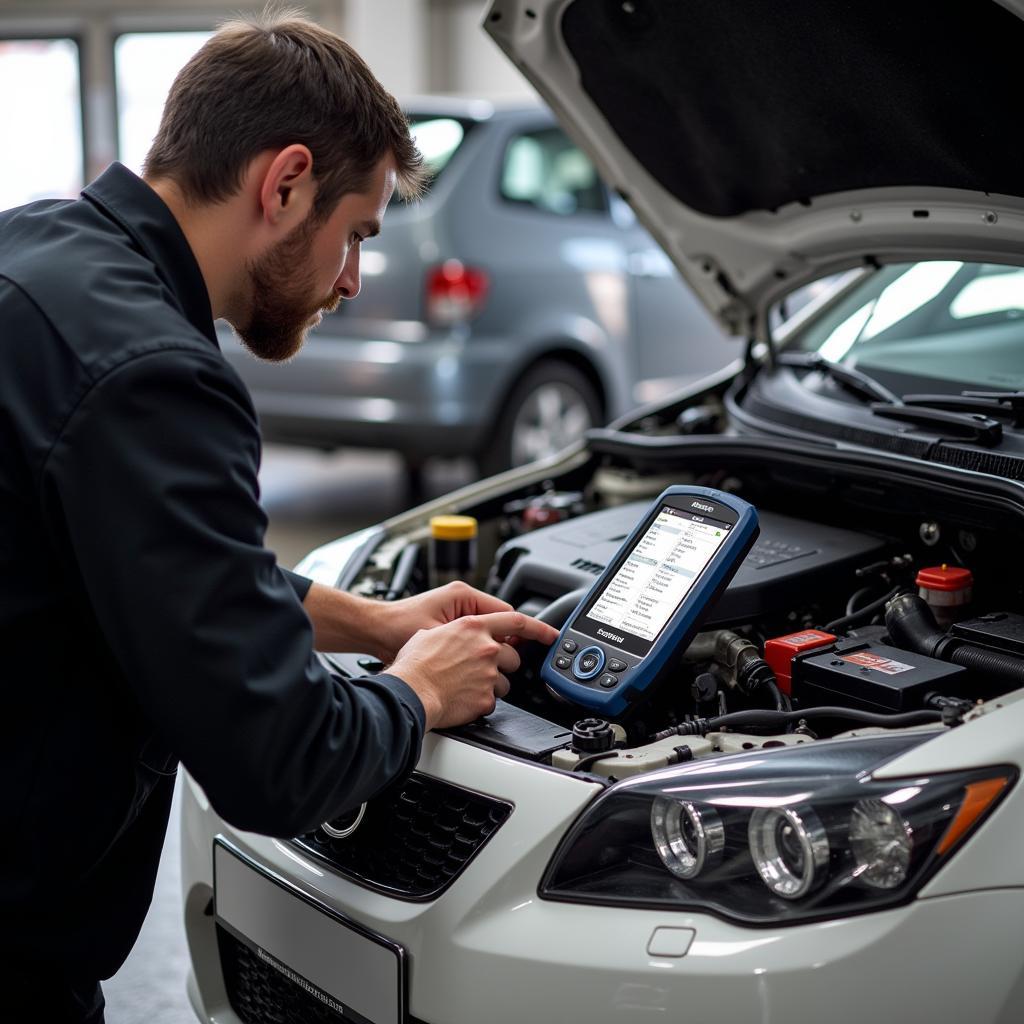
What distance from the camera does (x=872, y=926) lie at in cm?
133

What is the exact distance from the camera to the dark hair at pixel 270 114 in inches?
57.5

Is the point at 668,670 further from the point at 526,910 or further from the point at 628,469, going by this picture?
the point at 628,469

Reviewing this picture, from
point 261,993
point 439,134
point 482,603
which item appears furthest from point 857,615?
point 439,134

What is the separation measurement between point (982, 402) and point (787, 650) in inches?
25.1

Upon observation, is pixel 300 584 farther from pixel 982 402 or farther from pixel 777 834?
pixel 982 402

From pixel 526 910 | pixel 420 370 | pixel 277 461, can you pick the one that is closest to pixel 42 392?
pixel 526 910

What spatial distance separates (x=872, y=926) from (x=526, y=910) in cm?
38

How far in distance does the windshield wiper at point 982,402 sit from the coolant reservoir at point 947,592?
35cm

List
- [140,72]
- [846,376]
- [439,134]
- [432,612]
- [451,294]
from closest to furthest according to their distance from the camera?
[432,612]
[846,376]
[451,294]
[439,134]
[140,72]

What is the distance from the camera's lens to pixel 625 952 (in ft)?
4.61

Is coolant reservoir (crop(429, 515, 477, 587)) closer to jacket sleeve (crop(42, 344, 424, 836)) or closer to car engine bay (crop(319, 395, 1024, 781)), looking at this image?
car engine bay (crop(319, 395, 1024, 781))

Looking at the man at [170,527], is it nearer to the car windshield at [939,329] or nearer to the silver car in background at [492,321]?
the car windshield at [939,329]

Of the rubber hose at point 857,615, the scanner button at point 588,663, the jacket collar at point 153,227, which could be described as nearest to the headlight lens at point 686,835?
the scanner button at point 588,663

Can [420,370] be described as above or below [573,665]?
below
